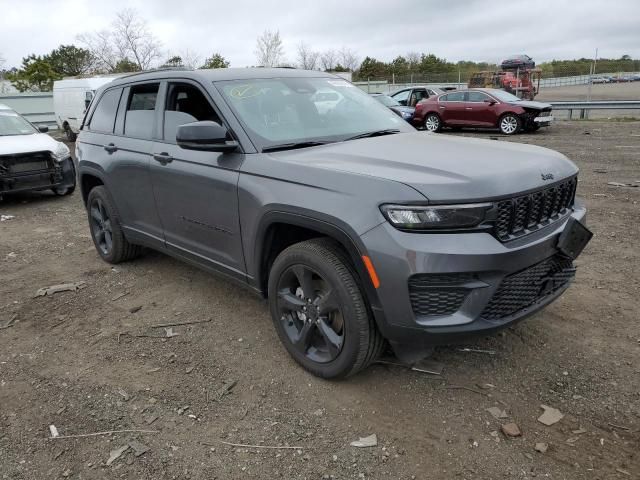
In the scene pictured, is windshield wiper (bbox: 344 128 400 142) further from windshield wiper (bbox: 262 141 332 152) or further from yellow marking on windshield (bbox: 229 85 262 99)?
yellow marking on windshield (bbox: 229 85 262 99)

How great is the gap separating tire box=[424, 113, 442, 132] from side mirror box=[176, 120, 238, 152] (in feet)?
50.0

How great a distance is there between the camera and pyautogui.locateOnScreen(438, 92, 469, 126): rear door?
16.8 m

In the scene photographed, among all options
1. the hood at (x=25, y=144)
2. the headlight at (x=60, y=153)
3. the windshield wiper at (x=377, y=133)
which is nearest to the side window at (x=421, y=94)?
the headlight at (x=60, y=153)

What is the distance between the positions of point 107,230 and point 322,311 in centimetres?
318

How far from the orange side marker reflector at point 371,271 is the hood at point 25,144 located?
25.4 feet

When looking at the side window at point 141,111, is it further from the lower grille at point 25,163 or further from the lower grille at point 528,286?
the lower grille at point 25,163

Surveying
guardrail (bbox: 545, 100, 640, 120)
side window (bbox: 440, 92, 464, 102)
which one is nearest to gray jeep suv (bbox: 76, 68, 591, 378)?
side window (bbox: 440, 92, 464, 102)

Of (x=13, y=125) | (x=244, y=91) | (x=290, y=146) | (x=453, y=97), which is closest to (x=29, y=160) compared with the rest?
(x=13, y=125)

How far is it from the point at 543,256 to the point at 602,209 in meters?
4.61

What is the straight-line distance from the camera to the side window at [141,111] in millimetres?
4234

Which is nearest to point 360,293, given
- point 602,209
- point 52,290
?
point 52,290

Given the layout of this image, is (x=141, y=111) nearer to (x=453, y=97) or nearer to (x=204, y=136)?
(x=204, y=136)

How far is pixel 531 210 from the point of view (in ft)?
8.96

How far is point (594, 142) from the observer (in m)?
13.1
